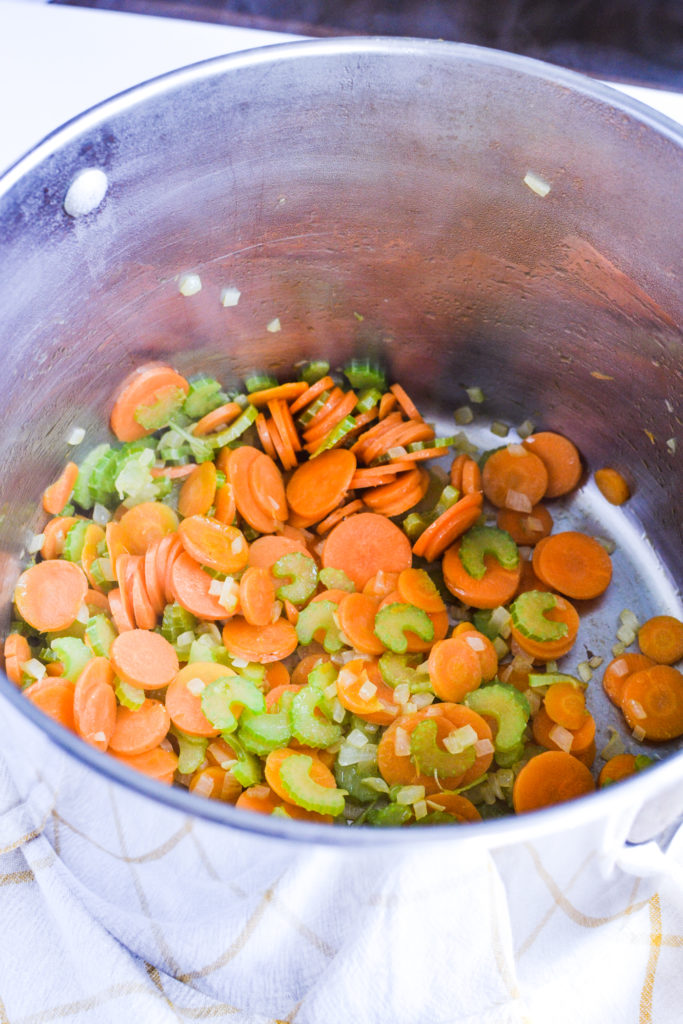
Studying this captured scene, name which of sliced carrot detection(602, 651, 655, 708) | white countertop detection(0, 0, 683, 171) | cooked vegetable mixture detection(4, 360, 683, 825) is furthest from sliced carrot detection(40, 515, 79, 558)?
sliced carrot detection(602, 651, 655, 708)

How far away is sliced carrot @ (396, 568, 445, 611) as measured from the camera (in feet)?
6.27

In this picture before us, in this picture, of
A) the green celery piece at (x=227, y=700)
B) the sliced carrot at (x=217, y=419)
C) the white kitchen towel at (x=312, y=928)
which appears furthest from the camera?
the sliced carrot at (x=217, y=419)

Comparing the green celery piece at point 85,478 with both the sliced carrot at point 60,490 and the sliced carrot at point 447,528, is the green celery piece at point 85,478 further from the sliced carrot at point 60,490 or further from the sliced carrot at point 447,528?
the sliced carrot at point 447,528

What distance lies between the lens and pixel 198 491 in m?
2.05

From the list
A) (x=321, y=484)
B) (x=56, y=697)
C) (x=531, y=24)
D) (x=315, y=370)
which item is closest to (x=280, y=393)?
(x=315, y=370)

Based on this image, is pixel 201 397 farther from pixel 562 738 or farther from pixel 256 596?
pixel 562 738

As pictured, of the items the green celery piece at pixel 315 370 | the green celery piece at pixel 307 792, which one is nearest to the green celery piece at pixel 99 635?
the green celery piece at pixel 307 792

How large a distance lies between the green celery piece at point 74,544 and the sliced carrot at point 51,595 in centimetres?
6

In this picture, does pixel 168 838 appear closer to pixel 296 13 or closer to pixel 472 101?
pixel 472 101

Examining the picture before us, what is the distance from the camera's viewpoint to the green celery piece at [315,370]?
7.27 ft

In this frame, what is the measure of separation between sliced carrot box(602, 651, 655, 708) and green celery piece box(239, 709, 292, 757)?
27.4 inches

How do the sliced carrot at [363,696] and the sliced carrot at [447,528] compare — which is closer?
the sliced carrot at [363,696]

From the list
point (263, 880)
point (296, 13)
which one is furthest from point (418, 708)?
point (296, 13)

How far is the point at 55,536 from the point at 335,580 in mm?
596
